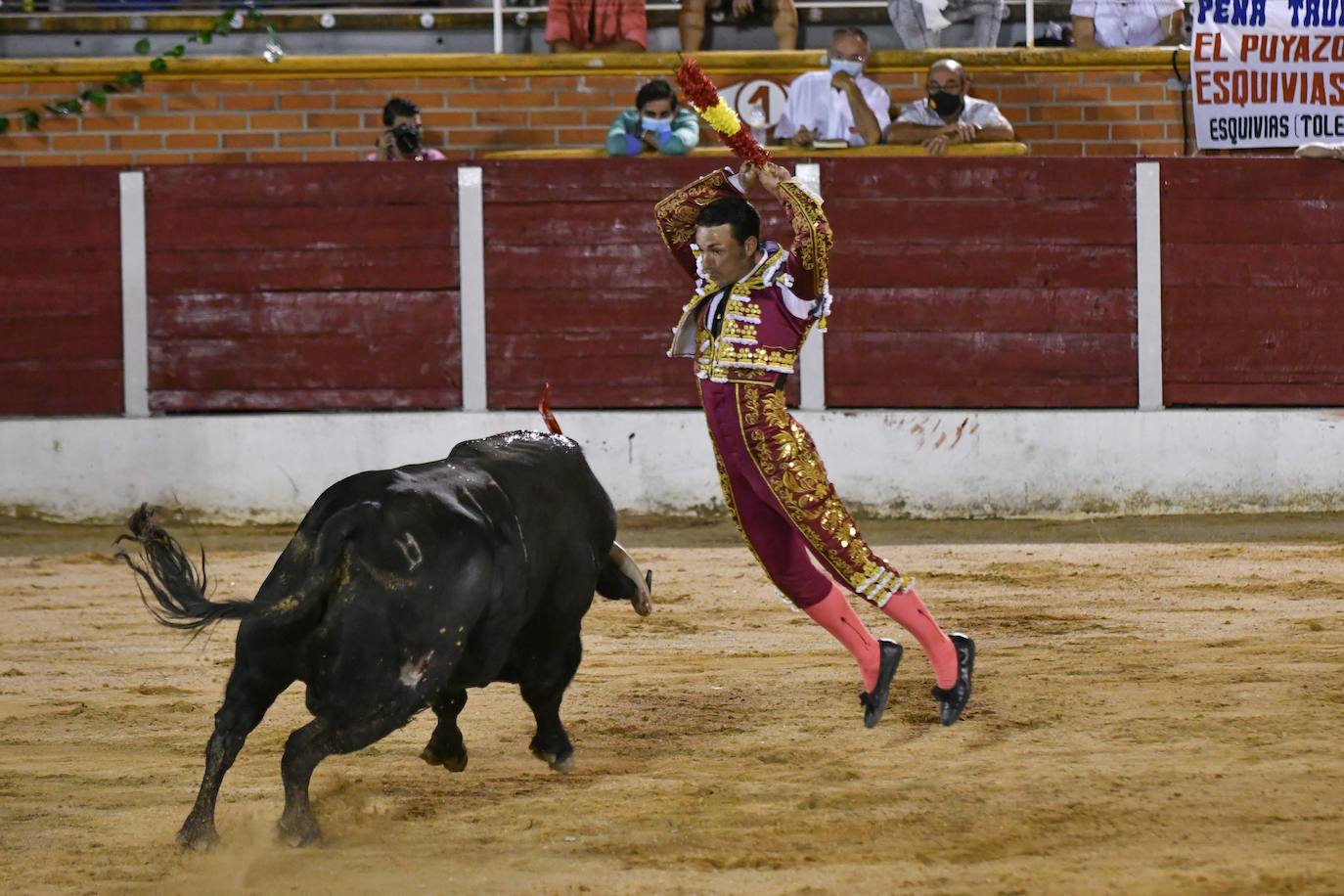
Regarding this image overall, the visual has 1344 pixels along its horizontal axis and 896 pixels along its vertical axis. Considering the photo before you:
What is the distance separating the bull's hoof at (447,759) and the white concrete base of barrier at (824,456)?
14.3ft

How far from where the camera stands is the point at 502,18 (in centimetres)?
971

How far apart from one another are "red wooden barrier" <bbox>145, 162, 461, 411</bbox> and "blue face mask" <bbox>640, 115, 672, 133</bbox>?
995 millimetres

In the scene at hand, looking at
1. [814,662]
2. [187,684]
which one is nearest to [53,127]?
[187,684]

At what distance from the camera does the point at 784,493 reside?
407 centimetres

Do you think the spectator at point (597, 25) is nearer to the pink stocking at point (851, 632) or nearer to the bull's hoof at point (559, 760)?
the pink stocking at point (851, 632)

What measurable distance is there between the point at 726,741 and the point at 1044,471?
14.5ft

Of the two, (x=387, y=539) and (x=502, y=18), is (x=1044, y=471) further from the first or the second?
(x=387, y=539)

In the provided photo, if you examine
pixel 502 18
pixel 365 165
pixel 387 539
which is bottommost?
pixel 387 539

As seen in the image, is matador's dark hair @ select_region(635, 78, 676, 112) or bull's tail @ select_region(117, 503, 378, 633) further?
matador's dark hair @ select_region(635, 78, 676, 112)

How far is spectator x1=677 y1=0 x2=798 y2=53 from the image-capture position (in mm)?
9258

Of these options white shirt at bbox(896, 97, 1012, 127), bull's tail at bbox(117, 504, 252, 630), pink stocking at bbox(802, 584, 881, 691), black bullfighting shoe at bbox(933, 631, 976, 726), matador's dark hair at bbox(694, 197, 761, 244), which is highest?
white shirt at bbox(896, 97, 1012, 127)

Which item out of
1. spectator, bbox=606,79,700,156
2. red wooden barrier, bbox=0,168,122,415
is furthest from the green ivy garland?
spectator, bbox=606,79,700,156

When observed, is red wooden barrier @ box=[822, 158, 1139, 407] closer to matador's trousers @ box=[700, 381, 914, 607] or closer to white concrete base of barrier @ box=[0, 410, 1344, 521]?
white concrete base of barrier @ box=[0, 410, 1344, 521]

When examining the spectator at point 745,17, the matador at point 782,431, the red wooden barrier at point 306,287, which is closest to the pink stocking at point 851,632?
the matador at point 782,431
